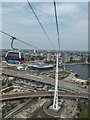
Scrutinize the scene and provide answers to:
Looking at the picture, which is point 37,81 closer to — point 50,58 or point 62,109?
point 62,109

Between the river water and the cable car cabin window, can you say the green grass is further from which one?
the river water

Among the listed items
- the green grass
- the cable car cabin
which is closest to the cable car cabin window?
the cable car cabin

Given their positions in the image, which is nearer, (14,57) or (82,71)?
(14,57)

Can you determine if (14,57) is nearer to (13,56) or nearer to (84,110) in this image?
(13,56)

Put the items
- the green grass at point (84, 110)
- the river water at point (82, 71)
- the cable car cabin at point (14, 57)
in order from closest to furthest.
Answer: the cable car cabin at point (14, 57) < the green grass at point (84, 110) < the river water at point (82, 71)

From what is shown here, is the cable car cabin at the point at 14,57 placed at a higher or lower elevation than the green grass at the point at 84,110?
higher

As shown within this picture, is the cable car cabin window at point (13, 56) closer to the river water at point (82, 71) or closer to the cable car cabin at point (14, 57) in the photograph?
the cable car cabin at point (14, 57)

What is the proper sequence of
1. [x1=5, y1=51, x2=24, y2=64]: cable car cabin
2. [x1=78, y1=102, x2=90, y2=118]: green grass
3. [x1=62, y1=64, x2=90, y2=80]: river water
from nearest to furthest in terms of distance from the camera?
1. [x1=5, y1=51, x2=24, y2=64]: cable car cabin
2. [x1=78, y1=102, x2=90, y2=118]: green grass
3. [x1=62, y1=64, x2=90, y2=80]: river water

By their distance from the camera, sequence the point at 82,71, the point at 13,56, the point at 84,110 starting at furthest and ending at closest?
the point at 82,71
the point at 84,110
the point at 13,56

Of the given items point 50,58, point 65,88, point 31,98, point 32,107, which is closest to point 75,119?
Result: point 32,107

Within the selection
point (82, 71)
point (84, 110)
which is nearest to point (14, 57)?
point (84, 110)

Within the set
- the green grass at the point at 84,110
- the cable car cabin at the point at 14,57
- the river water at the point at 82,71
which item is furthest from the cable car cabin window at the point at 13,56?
the river water at the point at 82,71

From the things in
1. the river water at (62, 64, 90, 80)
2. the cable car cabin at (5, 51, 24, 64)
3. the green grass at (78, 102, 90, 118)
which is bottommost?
the green grass at (78, 102, 90, 118)
